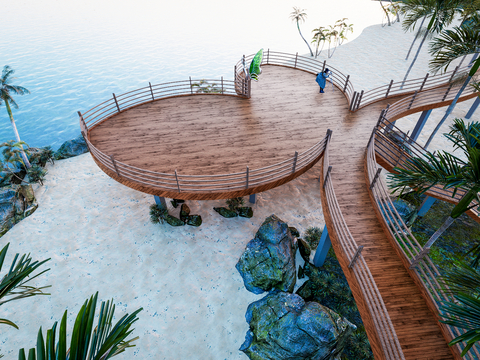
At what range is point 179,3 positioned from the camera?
90.2m

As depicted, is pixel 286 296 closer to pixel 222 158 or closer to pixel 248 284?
pixel 248 284

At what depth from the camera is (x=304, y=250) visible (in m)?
12.6

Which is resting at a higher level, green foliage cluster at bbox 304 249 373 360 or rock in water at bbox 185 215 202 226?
rock in water at bbox 185 215 202 226

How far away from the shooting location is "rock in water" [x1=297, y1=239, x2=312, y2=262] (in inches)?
493

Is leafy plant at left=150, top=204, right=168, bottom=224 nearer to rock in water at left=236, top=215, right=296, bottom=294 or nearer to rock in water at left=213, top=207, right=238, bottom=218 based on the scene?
rock in water at left=213, top=207, right=238, bottom=218

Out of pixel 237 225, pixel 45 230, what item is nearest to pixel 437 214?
pixel 237 225

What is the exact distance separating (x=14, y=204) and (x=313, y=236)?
711 inches

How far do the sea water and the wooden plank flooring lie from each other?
21.3 metres

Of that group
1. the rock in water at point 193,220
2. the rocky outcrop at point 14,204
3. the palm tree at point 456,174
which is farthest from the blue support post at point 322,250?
the rocky outcrop at point 14,204

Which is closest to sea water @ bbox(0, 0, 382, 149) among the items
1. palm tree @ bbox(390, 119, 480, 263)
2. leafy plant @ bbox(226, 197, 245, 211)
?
leafy plant @ bbox(226, 197, 245, 211)

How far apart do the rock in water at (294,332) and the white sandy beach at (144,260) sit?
85 centimetres

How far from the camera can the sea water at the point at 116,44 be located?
111 ft

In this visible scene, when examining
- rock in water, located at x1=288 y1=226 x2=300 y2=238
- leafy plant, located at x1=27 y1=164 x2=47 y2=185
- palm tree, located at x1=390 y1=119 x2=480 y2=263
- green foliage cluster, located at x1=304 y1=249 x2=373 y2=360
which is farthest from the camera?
leafy plant, located at x1=27 y1=164 x2=47 y2=185

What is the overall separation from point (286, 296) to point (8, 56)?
5887cm
